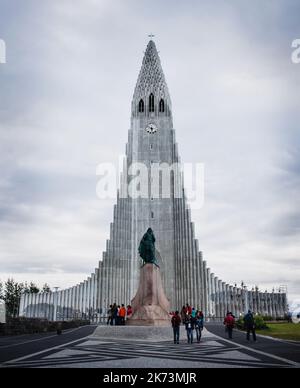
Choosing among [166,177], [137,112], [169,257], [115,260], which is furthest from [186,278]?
[137,112]

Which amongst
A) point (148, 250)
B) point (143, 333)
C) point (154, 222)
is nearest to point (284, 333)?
point (148, 250)

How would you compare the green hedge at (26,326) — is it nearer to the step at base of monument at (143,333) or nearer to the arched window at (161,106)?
the step at base of monument at (143,333)

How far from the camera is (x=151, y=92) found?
58.8 meters

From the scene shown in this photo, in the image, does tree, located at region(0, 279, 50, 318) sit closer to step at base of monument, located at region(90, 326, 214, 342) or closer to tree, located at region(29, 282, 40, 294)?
tree, located at region(29, 282, 40, 294)

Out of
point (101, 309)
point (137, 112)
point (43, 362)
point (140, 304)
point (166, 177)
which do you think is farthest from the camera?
point (137, 112)

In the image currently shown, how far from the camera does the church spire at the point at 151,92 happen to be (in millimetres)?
57844

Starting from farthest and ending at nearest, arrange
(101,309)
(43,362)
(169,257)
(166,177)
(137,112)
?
(137,112)
(166,177)
(169,257)
(101,309)
(43,362)

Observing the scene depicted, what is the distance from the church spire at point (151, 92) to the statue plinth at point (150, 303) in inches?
1643

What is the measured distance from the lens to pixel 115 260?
48781 mm

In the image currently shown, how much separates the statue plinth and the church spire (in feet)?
137

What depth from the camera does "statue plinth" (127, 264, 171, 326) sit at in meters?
18.1

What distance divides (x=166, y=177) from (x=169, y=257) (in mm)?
11973
